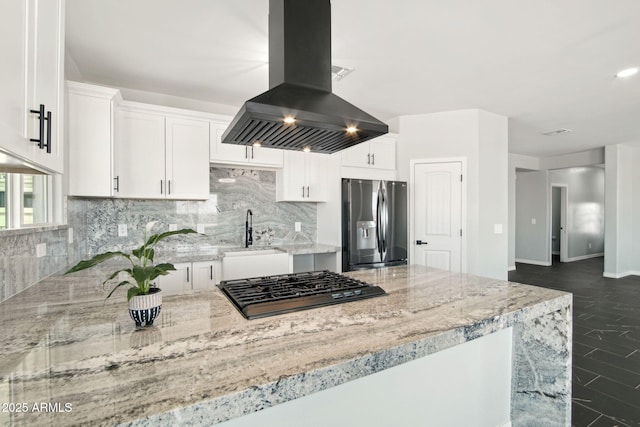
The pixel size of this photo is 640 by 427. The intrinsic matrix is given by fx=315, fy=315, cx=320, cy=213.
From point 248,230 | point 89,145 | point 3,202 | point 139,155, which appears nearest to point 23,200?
point 3,202

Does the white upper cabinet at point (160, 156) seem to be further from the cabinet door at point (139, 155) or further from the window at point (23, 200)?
the window at point (23, 200)

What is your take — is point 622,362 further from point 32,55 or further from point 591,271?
point 591,271

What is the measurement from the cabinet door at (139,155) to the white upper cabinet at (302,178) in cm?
132

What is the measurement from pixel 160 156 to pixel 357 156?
7.38 feet

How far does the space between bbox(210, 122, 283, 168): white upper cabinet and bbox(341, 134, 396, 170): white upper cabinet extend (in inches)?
34.8

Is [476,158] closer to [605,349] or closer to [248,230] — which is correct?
[605,349]

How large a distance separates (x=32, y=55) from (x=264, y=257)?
2.52 meters

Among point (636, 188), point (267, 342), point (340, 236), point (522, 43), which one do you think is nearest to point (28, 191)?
point (267, 342)

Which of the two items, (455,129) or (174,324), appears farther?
(455,129)

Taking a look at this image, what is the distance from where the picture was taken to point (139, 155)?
9.95 ft

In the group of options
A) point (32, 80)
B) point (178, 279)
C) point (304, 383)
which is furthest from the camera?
point (178, 279)

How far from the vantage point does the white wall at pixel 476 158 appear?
4.02 metres

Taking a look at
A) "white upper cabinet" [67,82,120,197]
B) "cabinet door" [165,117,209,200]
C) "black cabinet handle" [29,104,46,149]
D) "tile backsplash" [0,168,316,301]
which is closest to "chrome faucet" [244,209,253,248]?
"tile backsplash" [0,168,316,301]

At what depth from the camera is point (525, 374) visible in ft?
5.80
